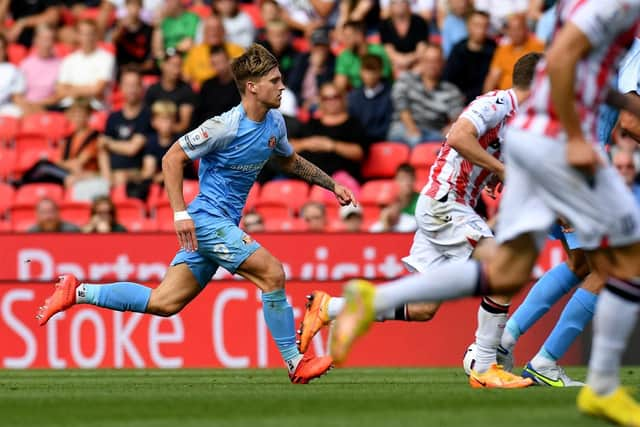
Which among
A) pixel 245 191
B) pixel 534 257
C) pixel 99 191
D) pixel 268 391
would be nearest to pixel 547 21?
pixel 99 191

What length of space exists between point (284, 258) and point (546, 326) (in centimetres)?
245

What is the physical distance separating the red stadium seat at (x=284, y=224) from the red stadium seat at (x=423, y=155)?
1.44m

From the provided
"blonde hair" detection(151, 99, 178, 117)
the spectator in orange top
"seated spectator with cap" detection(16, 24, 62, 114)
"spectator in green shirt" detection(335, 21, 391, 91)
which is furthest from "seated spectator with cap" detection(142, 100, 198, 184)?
the spectator in orange top

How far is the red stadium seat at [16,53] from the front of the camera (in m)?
17.8

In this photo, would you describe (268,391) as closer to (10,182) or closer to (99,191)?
(99,191)

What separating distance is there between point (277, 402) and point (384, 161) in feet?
26.5

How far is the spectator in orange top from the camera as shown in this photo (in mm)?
15000

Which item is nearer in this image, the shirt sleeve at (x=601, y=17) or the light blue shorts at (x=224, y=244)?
the shirt sleeve at (x=601, y=17)

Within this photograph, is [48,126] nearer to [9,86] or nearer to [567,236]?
[9,86]

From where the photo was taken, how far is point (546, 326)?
12016mm

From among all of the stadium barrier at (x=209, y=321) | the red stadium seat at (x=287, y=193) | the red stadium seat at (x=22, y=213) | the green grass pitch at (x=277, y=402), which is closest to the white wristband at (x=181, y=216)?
the green grass pitch at (x=277, y=402)

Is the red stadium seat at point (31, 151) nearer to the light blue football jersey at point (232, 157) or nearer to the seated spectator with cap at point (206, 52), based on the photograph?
the seated spectator with cap at point (206, 52)

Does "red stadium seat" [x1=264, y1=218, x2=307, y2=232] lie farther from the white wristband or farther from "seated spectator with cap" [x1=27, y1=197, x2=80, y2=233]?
the white wristband

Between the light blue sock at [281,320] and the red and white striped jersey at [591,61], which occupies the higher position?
the red and white striped jersey at [591,61]
